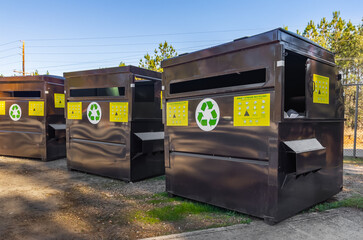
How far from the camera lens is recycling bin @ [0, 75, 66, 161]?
230 inches

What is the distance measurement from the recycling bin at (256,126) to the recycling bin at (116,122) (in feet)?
3.02

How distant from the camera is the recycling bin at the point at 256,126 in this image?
2.31m

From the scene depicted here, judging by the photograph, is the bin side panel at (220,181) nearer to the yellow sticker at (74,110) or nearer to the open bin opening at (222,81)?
the open bin opening at (222,81)

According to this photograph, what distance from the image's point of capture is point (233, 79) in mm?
2828

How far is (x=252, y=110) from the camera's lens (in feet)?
7.95

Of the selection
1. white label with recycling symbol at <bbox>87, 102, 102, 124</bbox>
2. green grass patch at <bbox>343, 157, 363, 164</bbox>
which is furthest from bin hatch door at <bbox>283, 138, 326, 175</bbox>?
green grass patch at <bbox>343, 157, 363, 164</bbox>

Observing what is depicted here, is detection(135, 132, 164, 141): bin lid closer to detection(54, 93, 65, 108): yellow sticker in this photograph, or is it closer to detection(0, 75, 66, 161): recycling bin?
detection(0, 75, 66, 161): recycling bin

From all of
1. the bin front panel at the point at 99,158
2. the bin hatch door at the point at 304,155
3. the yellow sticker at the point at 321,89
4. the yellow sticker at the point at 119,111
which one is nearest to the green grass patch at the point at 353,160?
the yellow sticker at the point at 321,89

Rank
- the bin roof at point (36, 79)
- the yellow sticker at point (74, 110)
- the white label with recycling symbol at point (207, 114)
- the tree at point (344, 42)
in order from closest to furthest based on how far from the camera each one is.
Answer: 1. the white label with recycling symbol at point (207, 114)
2. the yellow sticker at point (74, 110)
3. the bin roof at point (36, 79)
4. the tree at point (344, 42)

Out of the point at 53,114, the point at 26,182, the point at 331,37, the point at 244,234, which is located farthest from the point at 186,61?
the point at 331,37

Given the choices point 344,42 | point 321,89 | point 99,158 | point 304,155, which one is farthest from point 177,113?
point 344,42

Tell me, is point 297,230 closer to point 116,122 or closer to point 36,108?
point 116,122

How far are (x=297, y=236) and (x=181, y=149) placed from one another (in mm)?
1547

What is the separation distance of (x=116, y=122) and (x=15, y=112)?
3.54m
